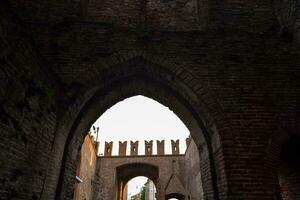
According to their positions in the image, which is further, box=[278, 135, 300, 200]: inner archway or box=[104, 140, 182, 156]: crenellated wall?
box=[104, 140, 182, 156]: crenellated wall

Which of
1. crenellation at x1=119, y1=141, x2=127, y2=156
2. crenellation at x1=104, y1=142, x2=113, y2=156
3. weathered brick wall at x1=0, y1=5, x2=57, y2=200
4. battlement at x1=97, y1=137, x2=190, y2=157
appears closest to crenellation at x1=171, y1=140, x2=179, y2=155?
battlement at x1=97, y1=137, x2=190, y2=157

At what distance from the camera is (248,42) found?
5488mm

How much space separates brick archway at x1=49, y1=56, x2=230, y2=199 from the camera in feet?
15.1

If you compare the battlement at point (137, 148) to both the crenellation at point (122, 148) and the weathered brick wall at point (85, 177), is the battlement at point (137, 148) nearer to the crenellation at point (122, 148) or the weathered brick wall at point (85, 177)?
the crenellation at point (122, 148)

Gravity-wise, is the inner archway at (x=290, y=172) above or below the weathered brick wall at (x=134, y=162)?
below

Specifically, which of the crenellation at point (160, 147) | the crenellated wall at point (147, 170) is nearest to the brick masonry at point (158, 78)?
the crenellated wall at point (147, 170)

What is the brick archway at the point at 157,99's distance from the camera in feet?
15.1

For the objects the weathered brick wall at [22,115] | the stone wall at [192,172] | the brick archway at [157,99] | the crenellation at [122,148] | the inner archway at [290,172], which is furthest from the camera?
the crenellation at [122,148]

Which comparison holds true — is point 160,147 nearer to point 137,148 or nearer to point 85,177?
point 137,148

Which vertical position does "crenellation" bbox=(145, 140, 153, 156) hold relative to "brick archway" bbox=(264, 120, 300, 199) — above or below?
above

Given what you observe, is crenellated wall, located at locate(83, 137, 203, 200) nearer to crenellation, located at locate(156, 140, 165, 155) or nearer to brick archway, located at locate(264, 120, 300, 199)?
crenellation, located at locate(156, 140, 165, 155)

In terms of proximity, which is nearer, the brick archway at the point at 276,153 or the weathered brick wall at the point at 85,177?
the brick archway at the point at 276,153

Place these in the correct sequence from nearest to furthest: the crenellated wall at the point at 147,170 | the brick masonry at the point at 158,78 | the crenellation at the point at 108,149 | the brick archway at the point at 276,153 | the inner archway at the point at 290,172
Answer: the brick masonry at the point at 158,78
the brick archway at the point at 276,153
the inner archway at the point at 290,172
the crenellated wall at the point at 147,170
the crenellation at the point at 108,149

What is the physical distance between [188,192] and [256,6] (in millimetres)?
13673
